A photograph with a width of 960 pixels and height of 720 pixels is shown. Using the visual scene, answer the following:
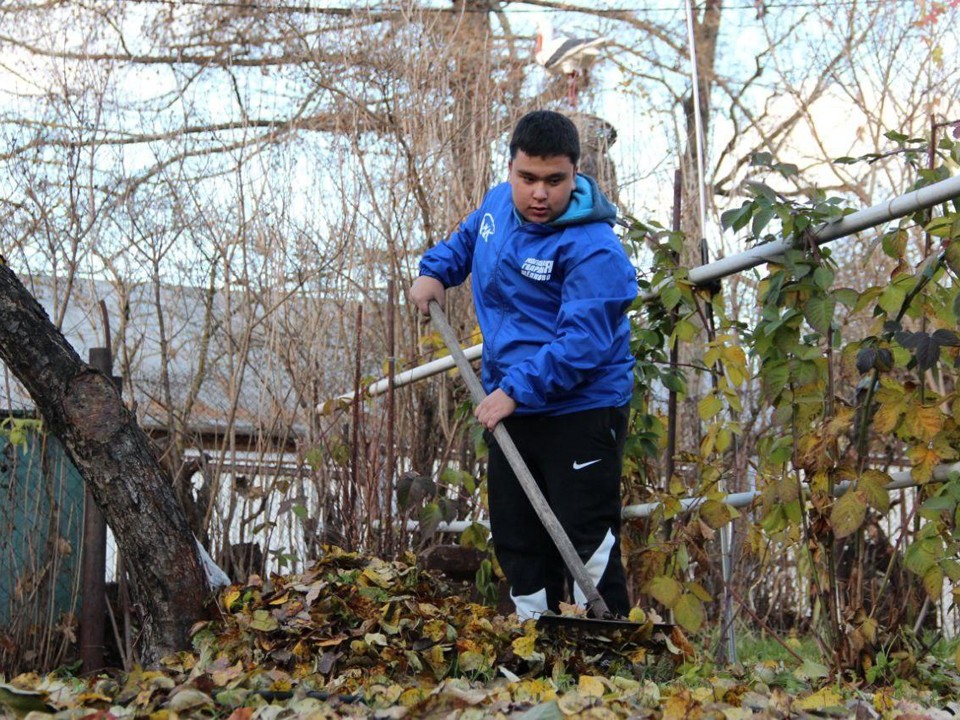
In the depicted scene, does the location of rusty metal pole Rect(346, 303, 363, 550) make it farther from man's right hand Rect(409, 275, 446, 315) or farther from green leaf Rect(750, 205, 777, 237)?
green leaf Rect(750, 205, 777, 237)

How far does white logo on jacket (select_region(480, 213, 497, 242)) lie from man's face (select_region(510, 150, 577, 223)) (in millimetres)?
186

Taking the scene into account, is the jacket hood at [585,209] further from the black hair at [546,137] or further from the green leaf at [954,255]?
the green leaf at [954,255]

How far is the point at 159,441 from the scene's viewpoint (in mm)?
4969

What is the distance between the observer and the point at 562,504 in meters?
3.10

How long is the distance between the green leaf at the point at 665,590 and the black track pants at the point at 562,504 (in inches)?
8.6

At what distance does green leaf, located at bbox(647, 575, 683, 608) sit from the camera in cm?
334

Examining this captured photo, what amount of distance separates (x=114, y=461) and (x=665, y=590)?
1650mm

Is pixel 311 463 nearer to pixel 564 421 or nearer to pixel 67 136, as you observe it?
pixel 564 421

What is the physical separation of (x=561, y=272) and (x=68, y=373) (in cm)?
142

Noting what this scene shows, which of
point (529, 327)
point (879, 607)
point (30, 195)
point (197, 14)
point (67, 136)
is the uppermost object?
point (197, 14)

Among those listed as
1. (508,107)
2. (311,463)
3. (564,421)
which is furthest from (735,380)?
(508,107)

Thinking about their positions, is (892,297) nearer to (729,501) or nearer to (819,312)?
(819,312)

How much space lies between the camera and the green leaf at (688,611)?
10.9 feet

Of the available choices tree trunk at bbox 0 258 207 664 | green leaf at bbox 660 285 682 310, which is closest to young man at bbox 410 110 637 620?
green leaf at bbox 660 285 682 310
